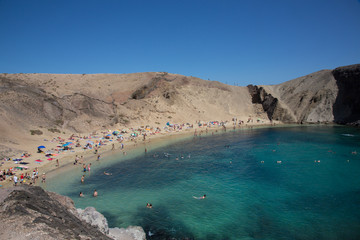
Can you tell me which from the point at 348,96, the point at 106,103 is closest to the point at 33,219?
the point at 106,103

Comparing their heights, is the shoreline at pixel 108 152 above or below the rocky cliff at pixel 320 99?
below

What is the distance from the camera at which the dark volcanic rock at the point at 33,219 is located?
8.46m

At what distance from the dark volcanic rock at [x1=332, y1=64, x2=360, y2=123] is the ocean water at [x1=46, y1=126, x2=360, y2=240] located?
107 feet

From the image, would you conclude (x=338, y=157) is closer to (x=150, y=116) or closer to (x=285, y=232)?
(x=285, y=232)

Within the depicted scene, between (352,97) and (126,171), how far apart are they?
69.0m

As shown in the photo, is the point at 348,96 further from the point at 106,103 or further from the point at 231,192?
the point at 106,103

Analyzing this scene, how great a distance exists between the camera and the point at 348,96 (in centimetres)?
6756

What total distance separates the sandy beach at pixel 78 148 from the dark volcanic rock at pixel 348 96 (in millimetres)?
40637

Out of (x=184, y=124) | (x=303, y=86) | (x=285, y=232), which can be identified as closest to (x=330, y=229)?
(x=285, y=232)

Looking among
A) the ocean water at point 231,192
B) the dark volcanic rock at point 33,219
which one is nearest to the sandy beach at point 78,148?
the ocean water at point 231,192

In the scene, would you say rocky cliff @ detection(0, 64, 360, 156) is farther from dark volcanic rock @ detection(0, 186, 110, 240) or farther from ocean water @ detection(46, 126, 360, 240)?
dark volcanic rock @ detection(0, 186, 110, 240)

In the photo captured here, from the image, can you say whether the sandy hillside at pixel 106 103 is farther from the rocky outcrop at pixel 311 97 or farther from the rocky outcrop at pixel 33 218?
the rocky outcrop at pixel 33 218

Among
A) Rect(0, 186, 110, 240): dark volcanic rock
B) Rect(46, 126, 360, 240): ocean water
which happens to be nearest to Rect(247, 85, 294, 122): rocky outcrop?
Rect(46, 126, 360, 240): ocean water

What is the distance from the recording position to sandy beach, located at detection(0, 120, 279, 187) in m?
27.0
